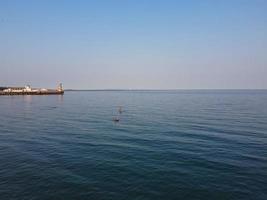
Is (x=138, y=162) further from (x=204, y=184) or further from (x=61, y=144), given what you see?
(x=61, y=144)

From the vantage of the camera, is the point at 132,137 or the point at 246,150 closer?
the point at 246,150

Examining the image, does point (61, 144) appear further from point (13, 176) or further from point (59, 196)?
point (59, 196)

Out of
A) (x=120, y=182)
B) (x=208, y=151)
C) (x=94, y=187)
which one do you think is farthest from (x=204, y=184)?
(x=208, y=151)

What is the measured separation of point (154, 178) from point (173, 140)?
1365cm

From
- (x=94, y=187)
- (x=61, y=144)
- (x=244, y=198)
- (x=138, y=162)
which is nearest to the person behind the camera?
(x=244, y=198)

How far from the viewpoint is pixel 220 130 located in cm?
3984

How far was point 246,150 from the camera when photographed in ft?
90.8

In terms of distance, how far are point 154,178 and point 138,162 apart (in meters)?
4.16

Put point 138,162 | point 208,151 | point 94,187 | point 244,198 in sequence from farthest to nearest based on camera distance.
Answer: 1. point 208,151
2. point 138,162
3. point 94,187
4. point 244,198

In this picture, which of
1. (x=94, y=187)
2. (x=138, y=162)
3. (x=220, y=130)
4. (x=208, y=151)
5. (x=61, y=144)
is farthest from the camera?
(x=220, y=130)

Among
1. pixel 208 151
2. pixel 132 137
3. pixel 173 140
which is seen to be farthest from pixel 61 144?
pixel 208 151

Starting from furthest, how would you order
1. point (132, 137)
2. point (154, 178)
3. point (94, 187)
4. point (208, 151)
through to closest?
point (132, 137) < point (208, 151) < point (154, 178) < point (94, 187)

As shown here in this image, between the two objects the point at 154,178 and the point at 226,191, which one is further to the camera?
the point at 154,178

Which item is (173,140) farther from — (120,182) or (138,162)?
(120,182)
